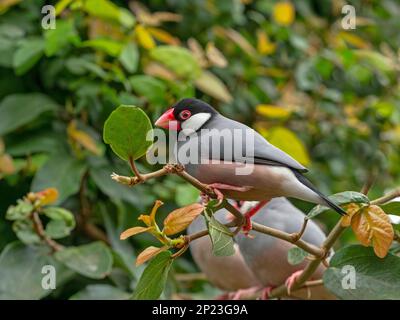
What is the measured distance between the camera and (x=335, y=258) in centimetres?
118

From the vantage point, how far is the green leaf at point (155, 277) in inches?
43.2

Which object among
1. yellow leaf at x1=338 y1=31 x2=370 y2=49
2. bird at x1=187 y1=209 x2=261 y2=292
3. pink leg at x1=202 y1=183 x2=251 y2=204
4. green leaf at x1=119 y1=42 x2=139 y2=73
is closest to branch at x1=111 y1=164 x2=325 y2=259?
pink leg at x1=202 y1=183 x2=251 y2=204

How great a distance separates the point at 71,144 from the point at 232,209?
0.94 m

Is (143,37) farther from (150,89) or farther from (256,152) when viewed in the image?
(256,152)

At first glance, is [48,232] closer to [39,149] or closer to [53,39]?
[39,149]

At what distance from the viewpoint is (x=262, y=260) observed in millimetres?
1664

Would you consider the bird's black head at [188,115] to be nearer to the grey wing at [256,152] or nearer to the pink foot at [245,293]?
the grey wing at [256,152]

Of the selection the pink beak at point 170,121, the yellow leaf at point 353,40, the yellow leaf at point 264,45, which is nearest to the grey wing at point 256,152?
the pink beak at point 170,121

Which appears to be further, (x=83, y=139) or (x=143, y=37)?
(x=143, y=37)

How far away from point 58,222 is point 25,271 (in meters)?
0.13

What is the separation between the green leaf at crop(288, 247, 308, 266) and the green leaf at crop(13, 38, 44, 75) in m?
0.96

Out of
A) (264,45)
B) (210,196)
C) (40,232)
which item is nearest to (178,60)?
(264,45)

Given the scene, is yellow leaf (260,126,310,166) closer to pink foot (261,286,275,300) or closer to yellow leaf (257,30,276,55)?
yellow leaf (257,30,276,55)
